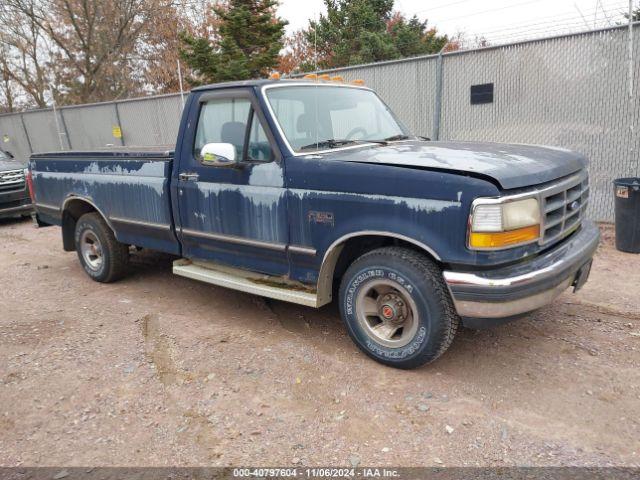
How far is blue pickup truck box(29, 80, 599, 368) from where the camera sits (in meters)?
3.05

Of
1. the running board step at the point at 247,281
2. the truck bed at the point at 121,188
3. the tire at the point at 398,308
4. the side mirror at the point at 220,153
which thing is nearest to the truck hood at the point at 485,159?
the tire at the point at 398,308

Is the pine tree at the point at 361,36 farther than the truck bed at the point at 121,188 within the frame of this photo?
Yes

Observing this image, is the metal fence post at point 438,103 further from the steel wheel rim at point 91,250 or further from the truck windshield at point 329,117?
the steel wheel rim at point 91,250

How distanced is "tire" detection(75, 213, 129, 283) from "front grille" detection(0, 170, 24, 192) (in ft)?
17.8

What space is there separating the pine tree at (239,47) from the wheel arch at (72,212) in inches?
424

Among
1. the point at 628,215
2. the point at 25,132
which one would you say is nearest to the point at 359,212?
the point at 628,215

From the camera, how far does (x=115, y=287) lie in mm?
5727

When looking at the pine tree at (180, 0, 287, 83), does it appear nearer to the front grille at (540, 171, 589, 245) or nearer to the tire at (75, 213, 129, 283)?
the tire at (75, 213, 129, 283)

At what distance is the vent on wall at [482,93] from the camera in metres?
7.70

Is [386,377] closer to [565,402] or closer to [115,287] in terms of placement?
[565,402]

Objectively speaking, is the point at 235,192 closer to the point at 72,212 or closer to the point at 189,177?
the point at 189,177

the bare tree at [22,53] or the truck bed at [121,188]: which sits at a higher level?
the bare tree at [22,53]

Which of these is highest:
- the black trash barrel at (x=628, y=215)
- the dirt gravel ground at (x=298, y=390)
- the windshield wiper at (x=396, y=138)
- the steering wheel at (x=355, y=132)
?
the steering wheel at (x=355, y=132)

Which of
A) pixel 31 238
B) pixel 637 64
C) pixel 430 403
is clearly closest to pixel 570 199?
pixel 430 403
